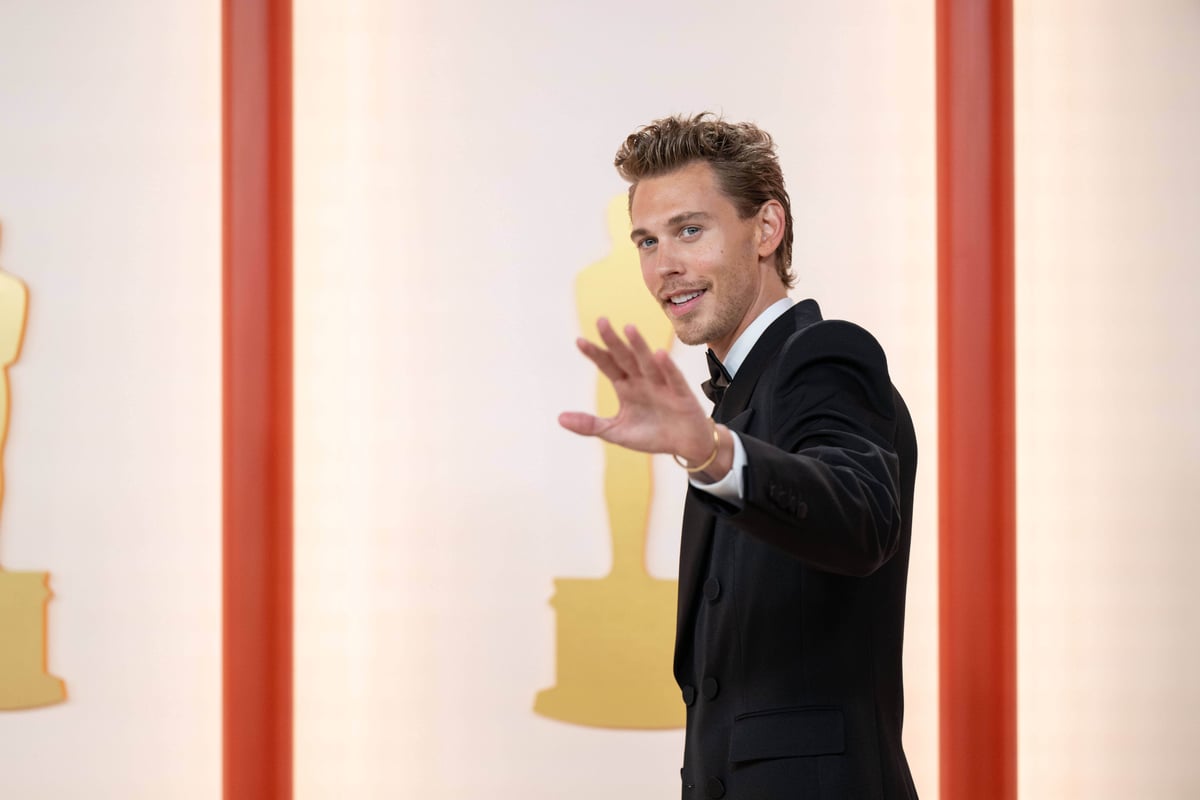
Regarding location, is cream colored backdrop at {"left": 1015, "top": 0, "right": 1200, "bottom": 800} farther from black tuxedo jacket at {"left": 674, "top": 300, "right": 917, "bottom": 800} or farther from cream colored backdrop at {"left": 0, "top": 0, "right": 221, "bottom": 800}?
cream colored backdrop at {"left": 0, "top": 0, "right": 221, "bottom": 800}

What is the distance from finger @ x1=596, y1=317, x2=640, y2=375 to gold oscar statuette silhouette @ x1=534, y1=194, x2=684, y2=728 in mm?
1740

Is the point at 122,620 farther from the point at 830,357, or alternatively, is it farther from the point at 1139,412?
the point at 1139,412

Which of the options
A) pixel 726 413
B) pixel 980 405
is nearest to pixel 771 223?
pixel 726 413

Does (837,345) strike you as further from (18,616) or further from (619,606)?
(18,616)

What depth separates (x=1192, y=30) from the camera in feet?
9.30

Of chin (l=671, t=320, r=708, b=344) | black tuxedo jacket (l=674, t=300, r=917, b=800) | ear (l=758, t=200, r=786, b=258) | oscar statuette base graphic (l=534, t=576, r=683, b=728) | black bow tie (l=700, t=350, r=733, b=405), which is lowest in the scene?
oscar statuette base graphic (l=534, t=576, r=683, b=728)

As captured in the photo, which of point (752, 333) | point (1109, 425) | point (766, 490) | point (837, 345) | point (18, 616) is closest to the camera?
point (766, 490)

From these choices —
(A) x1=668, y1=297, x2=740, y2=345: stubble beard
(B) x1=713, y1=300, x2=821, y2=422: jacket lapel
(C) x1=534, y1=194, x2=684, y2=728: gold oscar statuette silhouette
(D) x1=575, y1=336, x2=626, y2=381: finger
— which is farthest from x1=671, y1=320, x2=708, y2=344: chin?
(C) x1=534, y1=194, x2=684, y2=728: gold oscar statuette silhouette

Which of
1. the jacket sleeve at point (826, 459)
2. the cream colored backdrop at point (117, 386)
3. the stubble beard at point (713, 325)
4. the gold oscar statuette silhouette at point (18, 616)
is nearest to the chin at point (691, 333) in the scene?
the stubble beard at point (713, 325)

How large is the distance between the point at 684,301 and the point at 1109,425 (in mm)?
1704

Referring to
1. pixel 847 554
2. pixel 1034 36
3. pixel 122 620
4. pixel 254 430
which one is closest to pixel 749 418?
pixel 847 554

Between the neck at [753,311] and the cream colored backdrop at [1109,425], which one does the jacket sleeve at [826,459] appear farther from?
the cream colored backdrop at [1109,425]

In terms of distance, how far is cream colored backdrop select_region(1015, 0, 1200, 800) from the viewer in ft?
9.11

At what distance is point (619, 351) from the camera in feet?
3.59
